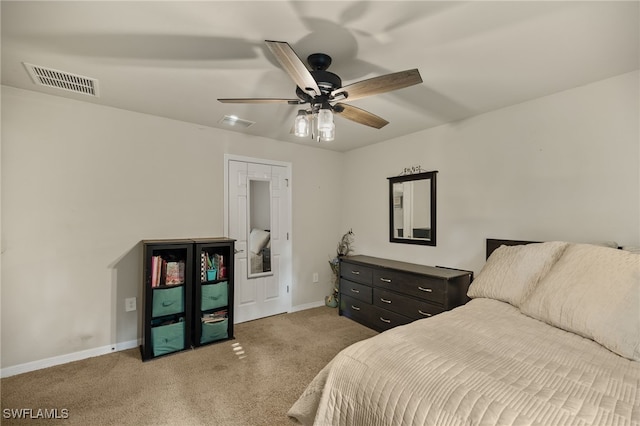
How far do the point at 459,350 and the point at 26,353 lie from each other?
3.39m

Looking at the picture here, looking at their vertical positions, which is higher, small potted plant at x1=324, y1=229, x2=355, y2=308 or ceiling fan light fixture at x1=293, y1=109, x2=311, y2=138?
ceiling fan light fixture at x1=293, y1=109, x2=311, y2=138

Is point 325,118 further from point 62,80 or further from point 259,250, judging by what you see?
point 259,250

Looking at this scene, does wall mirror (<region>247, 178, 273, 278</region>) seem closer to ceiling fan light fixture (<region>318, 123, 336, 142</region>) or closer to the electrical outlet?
the electrical outlet

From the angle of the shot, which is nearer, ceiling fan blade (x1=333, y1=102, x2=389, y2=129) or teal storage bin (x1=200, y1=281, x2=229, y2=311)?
ceiling fan blade (x1=333, y1=102, x2=389, y2=129)

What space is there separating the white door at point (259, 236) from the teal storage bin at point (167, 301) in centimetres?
83

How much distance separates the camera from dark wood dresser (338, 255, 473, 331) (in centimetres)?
272

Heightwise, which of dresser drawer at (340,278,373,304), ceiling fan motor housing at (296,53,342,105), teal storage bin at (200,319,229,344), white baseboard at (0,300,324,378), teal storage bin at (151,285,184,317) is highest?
ceiling fan motor housing at (296,53,342,105)

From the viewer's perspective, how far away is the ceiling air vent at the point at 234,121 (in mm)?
3041

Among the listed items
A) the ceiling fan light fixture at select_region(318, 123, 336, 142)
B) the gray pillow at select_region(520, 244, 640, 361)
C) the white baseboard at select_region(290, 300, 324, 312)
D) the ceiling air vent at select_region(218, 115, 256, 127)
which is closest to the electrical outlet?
the white baseboard at select_region(290, 300, 324, 312)

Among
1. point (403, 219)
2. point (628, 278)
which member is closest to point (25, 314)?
point (403, 219)

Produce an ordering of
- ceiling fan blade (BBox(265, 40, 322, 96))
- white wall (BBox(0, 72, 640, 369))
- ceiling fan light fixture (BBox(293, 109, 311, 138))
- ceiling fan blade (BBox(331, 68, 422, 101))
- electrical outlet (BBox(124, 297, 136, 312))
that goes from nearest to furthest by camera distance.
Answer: ceiling fan blade (BBox(265, 40, 322, 96)), ceiling fan blade (BBox(331, 68, 422, 101)), ceiling fan light fixture (BBox(293, 109, 311, 138)), white wall (BBox(0, 72, 640, 369)), electrical outlet (BBox(124, 297, 136, 312))

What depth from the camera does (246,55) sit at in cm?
184

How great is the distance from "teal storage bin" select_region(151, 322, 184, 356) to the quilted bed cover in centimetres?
178

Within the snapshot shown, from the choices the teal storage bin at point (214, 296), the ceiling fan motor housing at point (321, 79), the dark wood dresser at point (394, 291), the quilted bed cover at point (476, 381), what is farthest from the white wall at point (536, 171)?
the teal storage bin at point (214, 296)
